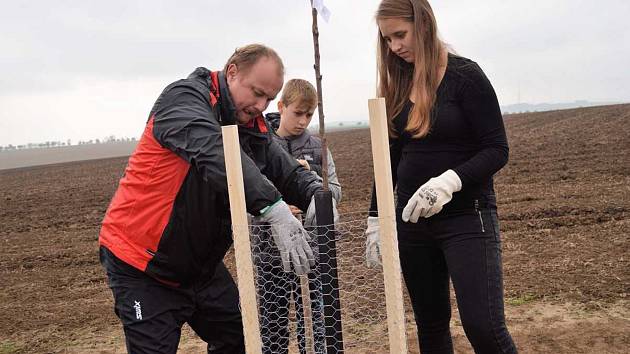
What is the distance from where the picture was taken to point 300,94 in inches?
128

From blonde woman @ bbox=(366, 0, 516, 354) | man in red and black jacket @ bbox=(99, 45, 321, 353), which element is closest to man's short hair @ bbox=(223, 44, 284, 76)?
man in red and black jacket @ bbox=(99, 45, 321, 353)

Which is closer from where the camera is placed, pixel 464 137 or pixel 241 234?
pixel 241 234

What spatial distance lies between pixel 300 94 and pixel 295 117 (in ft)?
0.45

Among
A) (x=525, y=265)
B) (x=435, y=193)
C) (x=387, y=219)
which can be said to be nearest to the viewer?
(x=387, y=219)

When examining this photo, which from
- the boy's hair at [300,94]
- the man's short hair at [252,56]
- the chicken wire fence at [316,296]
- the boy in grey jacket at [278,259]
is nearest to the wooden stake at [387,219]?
the chicken wire fence at [316,296]

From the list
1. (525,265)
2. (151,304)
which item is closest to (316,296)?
(151,304)

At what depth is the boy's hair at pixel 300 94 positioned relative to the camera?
10.7 ft

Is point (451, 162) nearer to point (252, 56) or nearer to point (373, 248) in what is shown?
point (373, 248)

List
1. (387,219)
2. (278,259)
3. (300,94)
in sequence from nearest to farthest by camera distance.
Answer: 1. (387,219)
2. (278,259)
3. (300,94)

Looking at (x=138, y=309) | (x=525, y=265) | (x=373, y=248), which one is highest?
(x=373, y=248)

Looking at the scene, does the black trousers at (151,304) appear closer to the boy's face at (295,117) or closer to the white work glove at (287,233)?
the white work glove at (287,233)

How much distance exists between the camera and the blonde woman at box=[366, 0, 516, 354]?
219cm

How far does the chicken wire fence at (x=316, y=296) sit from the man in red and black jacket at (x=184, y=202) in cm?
13

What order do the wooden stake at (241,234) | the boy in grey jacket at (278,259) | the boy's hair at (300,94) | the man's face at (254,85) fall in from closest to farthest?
the wooden stake at (241,234), the man's face at (254,85), the boy in grey jacket at (278,259), the boy's hair at (300,94)
